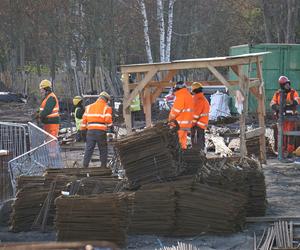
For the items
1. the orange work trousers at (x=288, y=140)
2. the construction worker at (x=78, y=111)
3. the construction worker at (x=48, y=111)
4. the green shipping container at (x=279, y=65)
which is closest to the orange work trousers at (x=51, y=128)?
the construction worker at (x=48, y=111)

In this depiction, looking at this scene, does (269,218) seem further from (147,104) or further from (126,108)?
(147,104)

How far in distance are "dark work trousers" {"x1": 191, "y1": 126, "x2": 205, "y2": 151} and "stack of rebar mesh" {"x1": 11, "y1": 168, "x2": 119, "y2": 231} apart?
17.8 feet

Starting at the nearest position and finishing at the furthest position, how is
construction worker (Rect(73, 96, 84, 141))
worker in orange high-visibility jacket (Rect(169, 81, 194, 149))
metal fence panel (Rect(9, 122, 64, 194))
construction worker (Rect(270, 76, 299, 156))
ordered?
metal fence panel (Rect(9, 122, 64, 194))
worker in orange high-visibility jacket (Rect(169, 81, 194, 149))
construction worker (Rect(270, 76, 299, 156))
construction worker (Rect(73, 96, 84, 141))

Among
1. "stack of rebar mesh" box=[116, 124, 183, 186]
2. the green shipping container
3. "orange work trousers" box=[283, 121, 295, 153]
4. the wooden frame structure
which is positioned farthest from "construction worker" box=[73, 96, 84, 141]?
the green shipping container

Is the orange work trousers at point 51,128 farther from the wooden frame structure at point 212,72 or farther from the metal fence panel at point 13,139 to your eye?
the wooden frame structure at point 212,72

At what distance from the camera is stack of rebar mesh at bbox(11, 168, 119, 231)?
368 inches

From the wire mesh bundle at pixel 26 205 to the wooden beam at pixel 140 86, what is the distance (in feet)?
14.8

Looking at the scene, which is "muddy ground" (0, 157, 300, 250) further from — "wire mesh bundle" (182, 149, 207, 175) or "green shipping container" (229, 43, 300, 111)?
"green shipping container" (229, 43, 300, 111)

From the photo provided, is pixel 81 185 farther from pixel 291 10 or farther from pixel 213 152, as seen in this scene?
pixel 291 10

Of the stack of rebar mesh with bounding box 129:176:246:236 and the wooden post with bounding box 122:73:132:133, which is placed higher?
the wooden post with bounding box 122:73:132:133

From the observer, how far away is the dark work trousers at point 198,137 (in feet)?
48.4

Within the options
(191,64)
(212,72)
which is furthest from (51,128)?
(212,72)

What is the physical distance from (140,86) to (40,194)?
461cm

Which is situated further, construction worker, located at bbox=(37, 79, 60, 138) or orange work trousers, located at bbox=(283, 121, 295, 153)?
orange work trousers, located at bbox=(283, 121, 295, 153)
